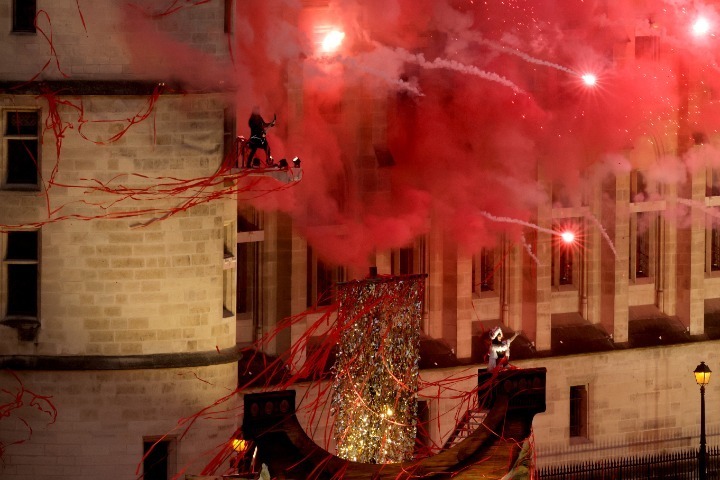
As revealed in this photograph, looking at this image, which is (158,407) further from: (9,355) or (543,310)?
(543,310)

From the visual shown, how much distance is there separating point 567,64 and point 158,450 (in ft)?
42.3

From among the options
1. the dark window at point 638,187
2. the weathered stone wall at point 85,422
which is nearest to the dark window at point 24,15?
the weathered stone wall at point 85,422

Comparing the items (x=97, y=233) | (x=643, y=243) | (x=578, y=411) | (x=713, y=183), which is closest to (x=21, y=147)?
(x=97, y=233)

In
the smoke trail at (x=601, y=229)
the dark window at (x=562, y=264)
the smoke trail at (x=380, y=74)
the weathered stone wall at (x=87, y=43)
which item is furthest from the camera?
the smoke trail at (x=601, y=229)

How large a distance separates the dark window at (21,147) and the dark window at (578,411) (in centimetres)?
1413

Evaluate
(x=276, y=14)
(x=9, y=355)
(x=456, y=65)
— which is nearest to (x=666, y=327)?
(x=456, y=65)

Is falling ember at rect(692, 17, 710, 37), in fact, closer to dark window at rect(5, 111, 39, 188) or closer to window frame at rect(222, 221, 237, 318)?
window frame at rect(222, 221, 237, 318)

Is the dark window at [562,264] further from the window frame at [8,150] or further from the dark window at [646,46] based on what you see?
the window frame at [8,150]

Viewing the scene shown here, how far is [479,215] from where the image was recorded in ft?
174

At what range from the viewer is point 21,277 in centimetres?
4594

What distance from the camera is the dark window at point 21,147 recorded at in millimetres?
45531

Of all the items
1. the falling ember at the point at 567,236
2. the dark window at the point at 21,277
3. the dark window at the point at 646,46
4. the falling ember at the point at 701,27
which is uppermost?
the falling ember at the point at 701,27

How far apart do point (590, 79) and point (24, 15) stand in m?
13.5

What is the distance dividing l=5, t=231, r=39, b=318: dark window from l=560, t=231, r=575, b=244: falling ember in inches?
523
